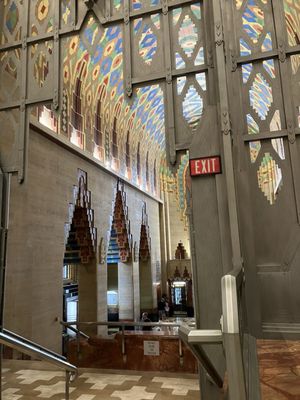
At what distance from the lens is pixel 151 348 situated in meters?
5.16

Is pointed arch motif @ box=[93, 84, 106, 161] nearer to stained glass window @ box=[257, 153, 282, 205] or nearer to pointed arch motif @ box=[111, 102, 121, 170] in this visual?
pointed arch motif @ box=[111, 102, 121, 170]

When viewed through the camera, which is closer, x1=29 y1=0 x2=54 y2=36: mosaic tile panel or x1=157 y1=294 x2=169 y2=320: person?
x1=29 y1=0 x2=54 y2=36: mosaic tile panel

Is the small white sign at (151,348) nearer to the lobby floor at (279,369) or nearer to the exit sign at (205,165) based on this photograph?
the lobby floor at (279,369)

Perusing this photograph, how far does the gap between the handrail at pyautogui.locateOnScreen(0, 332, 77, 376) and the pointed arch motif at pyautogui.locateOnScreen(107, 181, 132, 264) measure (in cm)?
1280

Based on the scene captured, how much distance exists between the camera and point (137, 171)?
19.3m

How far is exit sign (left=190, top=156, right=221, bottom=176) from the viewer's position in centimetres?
324

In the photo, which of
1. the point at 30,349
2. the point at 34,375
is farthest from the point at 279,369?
the point at 34,375

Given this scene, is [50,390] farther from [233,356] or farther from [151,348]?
[233,356]

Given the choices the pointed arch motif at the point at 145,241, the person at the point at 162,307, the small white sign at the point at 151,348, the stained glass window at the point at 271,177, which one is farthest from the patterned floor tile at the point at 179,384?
the person at the point at 162,307

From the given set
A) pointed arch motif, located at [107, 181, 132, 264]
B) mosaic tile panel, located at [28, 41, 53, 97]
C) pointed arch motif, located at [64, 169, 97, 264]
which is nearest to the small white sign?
mosaic tile panel, located at [28, 41, 53, 97]

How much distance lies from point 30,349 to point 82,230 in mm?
10318

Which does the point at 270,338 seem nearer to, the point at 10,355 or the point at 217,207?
the point at 217,207

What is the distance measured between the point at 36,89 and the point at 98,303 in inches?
413

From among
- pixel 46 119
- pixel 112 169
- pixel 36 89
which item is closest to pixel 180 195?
pixel 112 169
